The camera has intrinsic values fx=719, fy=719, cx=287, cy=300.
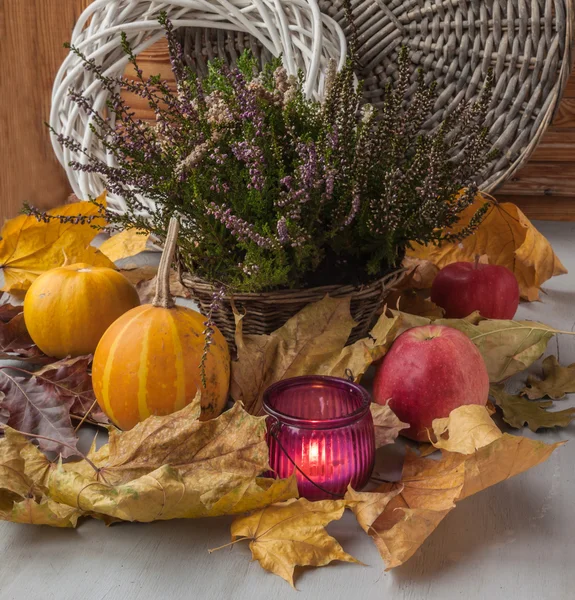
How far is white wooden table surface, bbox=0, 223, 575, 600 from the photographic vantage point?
0.47m

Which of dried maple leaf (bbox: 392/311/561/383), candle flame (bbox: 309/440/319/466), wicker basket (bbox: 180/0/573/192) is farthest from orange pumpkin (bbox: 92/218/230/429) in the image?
wicker basket (bbox: 180/0/573/192)

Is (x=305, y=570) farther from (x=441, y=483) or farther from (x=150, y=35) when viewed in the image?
(x=150, y=35)

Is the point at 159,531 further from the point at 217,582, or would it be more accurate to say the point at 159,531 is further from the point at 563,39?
the point at 563,39

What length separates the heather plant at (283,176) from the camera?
2.21 ft

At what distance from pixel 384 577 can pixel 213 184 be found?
15.2 inches

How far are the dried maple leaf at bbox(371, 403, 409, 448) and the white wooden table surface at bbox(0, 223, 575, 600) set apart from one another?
3.2 inches

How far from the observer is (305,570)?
19.3 inches

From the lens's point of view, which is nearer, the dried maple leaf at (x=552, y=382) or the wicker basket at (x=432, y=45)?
the dried maple leaf at (x=552, y=382)

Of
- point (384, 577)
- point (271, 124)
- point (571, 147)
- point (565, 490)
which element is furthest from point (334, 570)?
point (571, 147)

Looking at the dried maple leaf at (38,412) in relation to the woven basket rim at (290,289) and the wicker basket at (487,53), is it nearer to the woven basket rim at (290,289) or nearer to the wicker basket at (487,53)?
the woven basket rim at (290,289)

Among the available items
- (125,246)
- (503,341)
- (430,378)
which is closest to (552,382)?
(503,341)

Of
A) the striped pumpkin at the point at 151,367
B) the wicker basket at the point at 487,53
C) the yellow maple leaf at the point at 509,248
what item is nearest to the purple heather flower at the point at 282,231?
the striped pumpkin at the point at 151,367

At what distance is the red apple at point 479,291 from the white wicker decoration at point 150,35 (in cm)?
36

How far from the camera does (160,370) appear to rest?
616 mm
